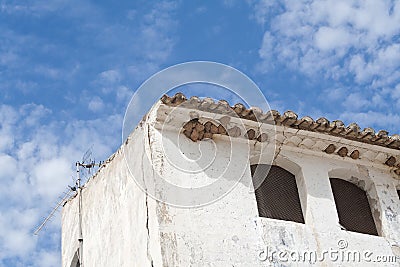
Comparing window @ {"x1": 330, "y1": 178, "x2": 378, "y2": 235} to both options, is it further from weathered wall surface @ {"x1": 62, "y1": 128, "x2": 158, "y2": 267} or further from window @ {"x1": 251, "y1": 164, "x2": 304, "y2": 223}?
weathered wall surface @ {"x1": 62, "y1": 128, "x2": 158, "y2": 267}

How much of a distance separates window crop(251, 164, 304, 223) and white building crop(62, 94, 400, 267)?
2 cm

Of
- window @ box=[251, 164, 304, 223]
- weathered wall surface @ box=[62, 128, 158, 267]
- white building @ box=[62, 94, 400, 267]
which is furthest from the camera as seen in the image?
window @ box=[251, 164, 304, 223]

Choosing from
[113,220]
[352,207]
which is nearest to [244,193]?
[352,207]

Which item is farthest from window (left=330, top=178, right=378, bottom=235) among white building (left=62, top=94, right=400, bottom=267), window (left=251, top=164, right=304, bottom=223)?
window (left=251, top=164, right=304, bottom=223)

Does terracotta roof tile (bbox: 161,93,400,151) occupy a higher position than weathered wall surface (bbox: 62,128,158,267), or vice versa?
terracotta roof tile (bbox: 161,93,400,151)

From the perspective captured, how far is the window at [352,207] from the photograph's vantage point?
38.5 ft

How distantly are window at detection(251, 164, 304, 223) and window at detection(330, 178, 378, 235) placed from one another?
31.4 inches

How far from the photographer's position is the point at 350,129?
1172 centimetres

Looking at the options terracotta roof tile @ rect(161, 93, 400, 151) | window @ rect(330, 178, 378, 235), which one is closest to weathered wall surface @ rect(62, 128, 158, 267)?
terracotta roof tile @ rect(161, 93, 400, 151)

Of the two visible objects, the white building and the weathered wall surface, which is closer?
the white building

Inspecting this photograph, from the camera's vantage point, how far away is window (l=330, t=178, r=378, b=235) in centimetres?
1174

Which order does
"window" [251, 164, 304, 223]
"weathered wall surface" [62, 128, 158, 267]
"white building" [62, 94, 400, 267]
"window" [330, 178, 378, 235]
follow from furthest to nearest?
"window" [330, 178, 378, 235], "window" [251, 164, 304, 223], "weathered wall surface" [62, 128, 158, 267], "white building" [62, 94, 400, 267]

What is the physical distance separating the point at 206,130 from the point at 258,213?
147 cm

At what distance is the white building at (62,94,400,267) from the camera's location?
1019 centimetres
